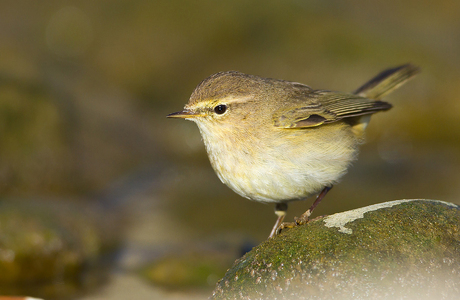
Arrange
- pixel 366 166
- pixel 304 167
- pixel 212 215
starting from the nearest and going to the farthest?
pixel 304 167 < pixel 212 215 < pixel 366 166

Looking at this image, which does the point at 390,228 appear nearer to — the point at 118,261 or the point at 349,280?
the point at 349,280

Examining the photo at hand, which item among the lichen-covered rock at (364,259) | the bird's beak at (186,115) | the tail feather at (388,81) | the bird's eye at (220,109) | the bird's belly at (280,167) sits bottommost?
the lichen-covered rock at (364,259)

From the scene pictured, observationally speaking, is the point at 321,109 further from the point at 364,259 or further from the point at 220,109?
the point at 364,259

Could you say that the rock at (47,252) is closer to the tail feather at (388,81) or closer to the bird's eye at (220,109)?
the bird's eye at (220,109)

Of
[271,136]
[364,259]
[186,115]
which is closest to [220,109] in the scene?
[186,115]

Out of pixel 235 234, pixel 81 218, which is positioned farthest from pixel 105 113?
pixel 235 234

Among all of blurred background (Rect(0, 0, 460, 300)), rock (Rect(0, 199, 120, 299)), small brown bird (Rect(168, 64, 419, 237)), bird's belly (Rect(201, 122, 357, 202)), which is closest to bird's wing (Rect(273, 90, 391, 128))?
small brown bird (Rect(168, 64, 419, 237))

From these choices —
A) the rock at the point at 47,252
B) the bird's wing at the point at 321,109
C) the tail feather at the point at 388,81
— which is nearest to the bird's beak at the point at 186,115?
the bird's wing at the point at 321,109

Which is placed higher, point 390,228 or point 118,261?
point 118,261
